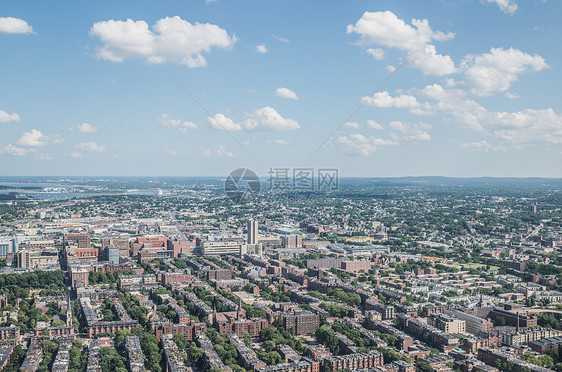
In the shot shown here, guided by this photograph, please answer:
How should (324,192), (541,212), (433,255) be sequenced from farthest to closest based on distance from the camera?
Answer: (324,192), (541,212), (433,255)

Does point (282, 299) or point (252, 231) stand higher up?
point (252, 231)

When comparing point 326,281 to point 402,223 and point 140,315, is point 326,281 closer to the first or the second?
point 140,315

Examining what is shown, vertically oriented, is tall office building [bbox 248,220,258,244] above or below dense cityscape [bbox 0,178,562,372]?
above

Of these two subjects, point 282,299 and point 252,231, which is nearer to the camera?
point 282,299

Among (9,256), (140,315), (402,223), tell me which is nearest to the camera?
(140,315)

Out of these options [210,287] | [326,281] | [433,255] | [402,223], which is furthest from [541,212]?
[210,287]

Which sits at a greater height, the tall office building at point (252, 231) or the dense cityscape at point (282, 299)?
the tall office building at point (252, 231)

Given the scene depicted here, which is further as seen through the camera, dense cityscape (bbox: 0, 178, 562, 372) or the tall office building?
the tall office building

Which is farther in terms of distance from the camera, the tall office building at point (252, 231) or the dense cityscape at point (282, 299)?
the tall office building at point (252, 231)
